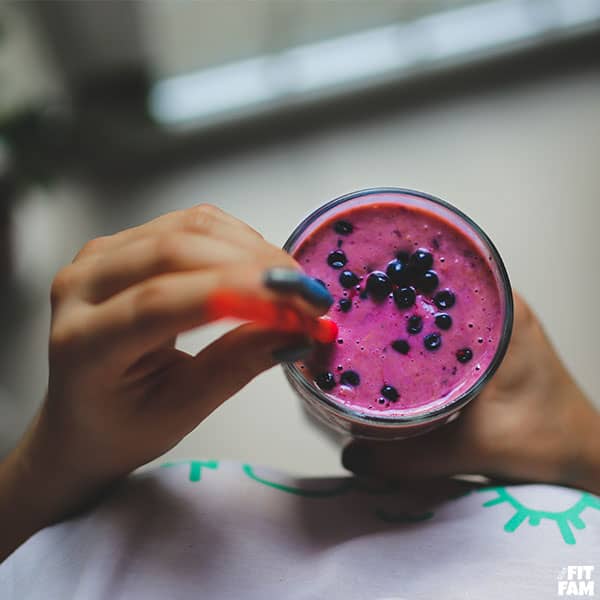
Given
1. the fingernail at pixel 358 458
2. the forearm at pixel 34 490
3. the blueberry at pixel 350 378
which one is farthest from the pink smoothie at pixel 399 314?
the forearm at pixel 34 490

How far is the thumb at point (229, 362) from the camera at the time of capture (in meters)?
0.51

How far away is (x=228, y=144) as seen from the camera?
131 cm

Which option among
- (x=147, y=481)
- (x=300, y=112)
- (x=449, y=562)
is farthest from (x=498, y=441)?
(x=300, y=112)

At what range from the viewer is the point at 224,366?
53 cm

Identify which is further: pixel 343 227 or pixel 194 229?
pixel 343 227

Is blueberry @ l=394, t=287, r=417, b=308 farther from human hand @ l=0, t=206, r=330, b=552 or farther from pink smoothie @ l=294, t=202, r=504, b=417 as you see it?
human hand @ l=0, t=206, r=330, b=552

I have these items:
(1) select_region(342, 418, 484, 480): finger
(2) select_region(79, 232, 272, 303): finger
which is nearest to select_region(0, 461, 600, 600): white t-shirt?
(1) select_region(342, 418, 484, 480): finger

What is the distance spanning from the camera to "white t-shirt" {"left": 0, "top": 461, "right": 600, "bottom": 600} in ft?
1.96

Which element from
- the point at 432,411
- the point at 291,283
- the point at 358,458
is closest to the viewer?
the point at 291,283

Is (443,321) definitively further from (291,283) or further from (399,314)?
(291,283)

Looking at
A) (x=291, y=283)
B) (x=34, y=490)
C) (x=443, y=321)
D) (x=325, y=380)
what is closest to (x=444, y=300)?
(x=443, y=321)

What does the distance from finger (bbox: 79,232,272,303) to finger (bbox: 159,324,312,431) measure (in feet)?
0.20

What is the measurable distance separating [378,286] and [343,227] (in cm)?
7

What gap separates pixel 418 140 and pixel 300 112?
22cm
